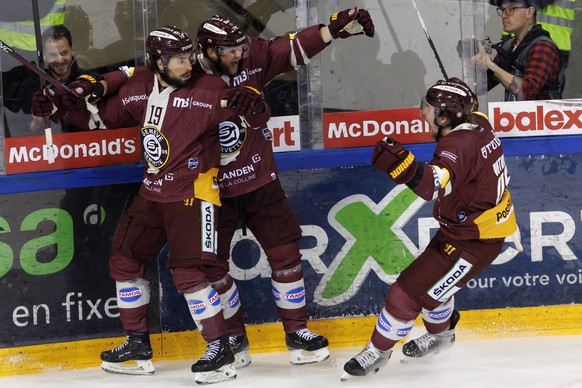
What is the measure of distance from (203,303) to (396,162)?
3.37 feet

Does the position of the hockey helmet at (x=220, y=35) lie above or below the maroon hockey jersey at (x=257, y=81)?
above

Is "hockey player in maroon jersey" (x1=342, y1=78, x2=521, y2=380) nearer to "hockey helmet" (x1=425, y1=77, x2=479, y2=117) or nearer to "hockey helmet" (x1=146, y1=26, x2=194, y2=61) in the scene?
"hockey helmet" (x1=425, y1=77, x2=479, y2=117)

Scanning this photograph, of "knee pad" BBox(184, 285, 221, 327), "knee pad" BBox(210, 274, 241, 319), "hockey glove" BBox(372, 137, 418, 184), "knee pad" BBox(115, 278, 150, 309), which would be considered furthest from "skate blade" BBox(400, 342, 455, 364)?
"knee pad" BBox(115, 278, 150, 309)

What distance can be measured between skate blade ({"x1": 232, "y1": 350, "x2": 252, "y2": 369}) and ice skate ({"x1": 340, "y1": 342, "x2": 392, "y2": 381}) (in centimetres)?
51

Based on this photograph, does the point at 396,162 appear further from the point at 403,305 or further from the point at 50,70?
the point at 50,70

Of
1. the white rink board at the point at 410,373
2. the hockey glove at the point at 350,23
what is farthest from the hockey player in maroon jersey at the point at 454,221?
the hockey glove at the point at 350,23

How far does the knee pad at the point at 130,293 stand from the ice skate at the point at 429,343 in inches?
47.5

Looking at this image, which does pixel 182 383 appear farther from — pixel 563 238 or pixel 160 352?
pixel 563 238

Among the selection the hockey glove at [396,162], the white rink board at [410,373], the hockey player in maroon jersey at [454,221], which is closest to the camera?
the hockey glove at [396,162]

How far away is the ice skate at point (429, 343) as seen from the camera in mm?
5133

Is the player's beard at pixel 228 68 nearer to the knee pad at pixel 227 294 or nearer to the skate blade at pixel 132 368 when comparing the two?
the knee pad at pixel 227 294

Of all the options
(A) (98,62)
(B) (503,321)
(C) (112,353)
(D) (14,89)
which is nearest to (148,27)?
(A) (98,62)

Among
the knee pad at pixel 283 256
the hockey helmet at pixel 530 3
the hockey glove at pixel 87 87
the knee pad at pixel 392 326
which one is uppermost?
the hockey helmet at pixel 530 3

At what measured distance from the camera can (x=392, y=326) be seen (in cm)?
475
